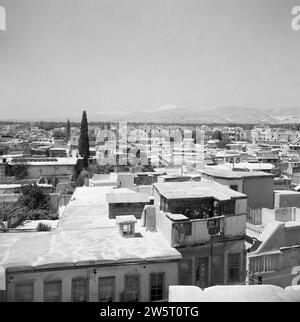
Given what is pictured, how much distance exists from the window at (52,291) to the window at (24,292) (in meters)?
0.15

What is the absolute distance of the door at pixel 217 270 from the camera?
4883mm

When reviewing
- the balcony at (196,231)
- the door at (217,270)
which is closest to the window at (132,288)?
the balcony at (196,231)

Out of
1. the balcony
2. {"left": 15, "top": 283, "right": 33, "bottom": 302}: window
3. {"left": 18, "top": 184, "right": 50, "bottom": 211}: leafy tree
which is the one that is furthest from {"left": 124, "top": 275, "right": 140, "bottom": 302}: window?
{"left": 18, "top": 184, "right": 50, "bottom": 211}: leafy tree

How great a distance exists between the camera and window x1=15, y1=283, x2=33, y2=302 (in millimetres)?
3689

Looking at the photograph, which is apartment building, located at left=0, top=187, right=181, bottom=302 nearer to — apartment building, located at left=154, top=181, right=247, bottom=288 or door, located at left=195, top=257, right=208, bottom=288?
apartment building, located at left=154, top=181, right=247, bottom=288

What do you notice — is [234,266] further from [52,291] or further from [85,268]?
[52,291]

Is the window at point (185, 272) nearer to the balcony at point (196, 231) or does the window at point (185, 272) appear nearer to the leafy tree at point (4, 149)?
the balcony at point (196, 231)

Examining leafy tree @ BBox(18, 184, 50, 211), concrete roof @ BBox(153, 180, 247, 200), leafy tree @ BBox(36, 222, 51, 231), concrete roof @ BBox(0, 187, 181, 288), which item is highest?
concrete roof @ BBox(153, 180, 247, 200)

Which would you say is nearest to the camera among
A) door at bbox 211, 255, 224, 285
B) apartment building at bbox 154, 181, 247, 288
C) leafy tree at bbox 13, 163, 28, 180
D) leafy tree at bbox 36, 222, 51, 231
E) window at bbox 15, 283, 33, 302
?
window at bbox 15, 283, 33, 302

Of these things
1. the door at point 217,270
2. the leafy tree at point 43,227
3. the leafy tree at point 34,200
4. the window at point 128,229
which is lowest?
the leafy tree at point 34,200

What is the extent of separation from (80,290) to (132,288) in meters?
0.56

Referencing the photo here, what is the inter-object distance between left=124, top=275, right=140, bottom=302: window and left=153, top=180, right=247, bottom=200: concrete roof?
1499 millimetres
